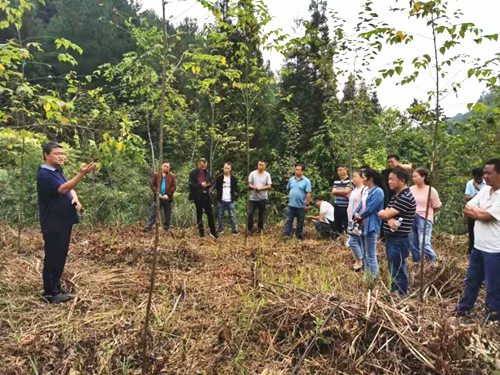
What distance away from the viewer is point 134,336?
10.1ft

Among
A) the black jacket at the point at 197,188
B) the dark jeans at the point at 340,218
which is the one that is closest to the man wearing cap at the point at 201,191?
the black jacket at the point at 197,188

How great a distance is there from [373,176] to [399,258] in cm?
111

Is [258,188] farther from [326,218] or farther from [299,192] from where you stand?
[326,218]

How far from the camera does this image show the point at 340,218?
25.8ft

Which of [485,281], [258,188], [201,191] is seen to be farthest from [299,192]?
[485,281]

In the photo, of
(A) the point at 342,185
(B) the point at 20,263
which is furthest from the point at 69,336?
(A) the point at 342,185

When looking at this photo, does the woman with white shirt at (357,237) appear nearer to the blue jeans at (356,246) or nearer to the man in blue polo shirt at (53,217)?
the blue jeans at (356,246)

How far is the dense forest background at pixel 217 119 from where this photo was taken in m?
4.37

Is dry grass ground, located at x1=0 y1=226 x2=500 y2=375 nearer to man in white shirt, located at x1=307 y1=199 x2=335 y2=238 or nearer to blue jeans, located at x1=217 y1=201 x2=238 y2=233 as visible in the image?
man in white shirt, located at x1=307 y1=199 x2=335 y2=238

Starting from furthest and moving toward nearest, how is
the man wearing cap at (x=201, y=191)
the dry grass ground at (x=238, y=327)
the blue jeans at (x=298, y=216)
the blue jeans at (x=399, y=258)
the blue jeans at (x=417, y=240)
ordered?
the man wearing cap at (x=201, y=191) → the blue jeans at (x=298, y=216) → the blue jeans at (x=417, y=240) → the blue jeans at (x=399, y=258) → the dry grass ground at (x=238, y=327)

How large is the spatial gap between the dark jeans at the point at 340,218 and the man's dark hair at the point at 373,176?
10.1 ft

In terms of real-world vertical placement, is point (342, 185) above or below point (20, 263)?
above

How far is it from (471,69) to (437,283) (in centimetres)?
300

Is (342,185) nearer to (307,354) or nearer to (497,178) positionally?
(497,178)
